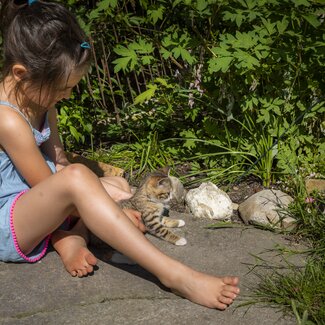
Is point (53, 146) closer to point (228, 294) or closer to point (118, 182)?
point (118, 182)

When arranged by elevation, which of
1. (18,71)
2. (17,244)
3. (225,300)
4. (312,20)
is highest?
(18,71)

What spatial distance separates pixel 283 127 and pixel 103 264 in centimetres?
172

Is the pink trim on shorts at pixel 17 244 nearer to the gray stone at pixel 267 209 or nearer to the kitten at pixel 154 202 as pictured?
the kitten at pixel 154 202

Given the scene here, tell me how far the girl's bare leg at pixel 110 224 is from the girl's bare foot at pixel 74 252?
222mm

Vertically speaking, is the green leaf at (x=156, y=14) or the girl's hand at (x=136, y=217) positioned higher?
the green leaf at (x=156, y=14)

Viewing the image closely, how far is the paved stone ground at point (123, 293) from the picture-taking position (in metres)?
2.47

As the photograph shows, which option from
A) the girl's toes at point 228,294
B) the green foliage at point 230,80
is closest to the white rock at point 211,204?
the green foliage at point 230,80

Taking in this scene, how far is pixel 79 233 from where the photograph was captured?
10.0 ft

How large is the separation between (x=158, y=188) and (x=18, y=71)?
123cm

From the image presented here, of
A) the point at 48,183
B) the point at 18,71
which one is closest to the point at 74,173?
the point at 48,183

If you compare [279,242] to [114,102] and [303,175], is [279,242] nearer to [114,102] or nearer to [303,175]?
[303,175]

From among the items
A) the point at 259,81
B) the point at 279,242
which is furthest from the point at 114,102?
the point at 279,242

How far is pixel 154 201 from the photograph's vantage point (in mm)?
3473

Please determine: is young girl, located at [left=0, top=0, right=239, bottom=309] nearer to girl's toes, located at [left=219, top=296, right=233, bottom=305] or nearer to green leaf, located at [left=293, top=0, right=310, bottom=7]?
girl's toes, located at [left=219, top=296, right=233, bottom=305]
